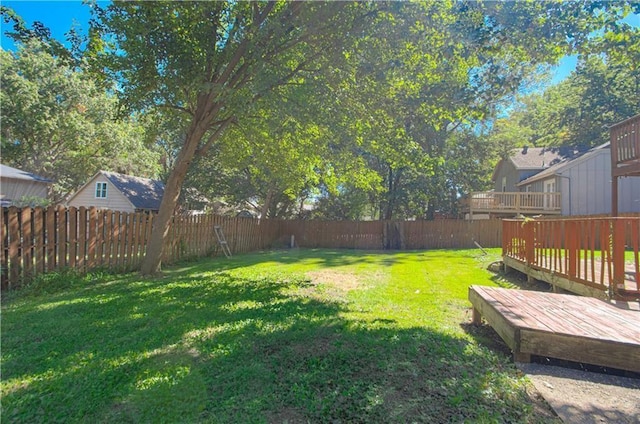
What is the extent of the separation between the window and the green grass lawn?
18332mm

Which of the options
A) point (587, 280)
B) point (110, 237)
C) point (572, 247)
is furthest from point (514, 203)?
point (110, 237)

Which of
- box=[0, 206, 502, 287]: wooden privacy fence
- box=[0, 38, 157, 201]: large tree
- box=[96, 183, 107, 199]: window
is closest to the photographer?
box=[0, 206, 502, 287]: wooden privacy fence

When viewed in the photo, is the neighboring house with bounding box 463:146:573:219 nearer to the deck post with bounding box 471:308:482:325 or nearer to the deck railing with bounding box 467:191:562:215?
the deck railing with bounding box 467:191:562:215

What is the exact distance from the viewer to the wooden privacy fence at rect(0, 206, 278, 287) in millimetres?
6156

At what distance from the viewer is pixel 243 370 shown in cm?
290

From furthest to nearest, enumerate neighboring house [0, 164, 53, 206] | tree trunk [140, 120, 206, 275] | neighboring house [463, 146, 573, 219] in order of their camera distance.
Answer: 1. neighboring house [463, 146, 573, 219]
2. neighboring house [0, 164, 53, 206]
3. tree trunk [140, 120, 206, 275]

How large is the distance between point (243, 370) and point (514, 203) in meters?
21.7

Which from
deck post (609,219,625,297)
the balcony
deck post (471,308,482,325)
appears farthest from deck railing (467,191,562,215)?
deck post (471,308,482,325)

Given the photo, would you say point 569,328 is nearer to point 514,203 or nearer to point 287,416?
point 287,416

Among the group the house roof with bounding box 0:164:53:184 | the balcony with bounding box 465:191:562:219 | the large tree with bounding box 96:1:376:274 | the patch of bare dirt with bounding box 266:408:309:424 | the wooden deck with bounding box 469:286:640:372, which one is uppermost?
the large tree with bounding box 96:1:376:274

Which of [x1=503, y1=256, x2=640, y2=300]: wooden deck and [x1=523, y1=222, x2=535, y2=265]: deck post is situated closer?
[x1=503, y1=256, x2=640, y2=300]: wooden deck

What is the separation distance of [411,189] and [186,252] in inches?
699

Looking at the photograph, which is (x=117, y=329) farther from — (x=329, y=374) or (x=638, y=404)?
(x=638, y=404)

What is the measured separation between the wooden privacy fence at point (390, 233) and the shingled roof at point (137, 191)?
8684 mm
